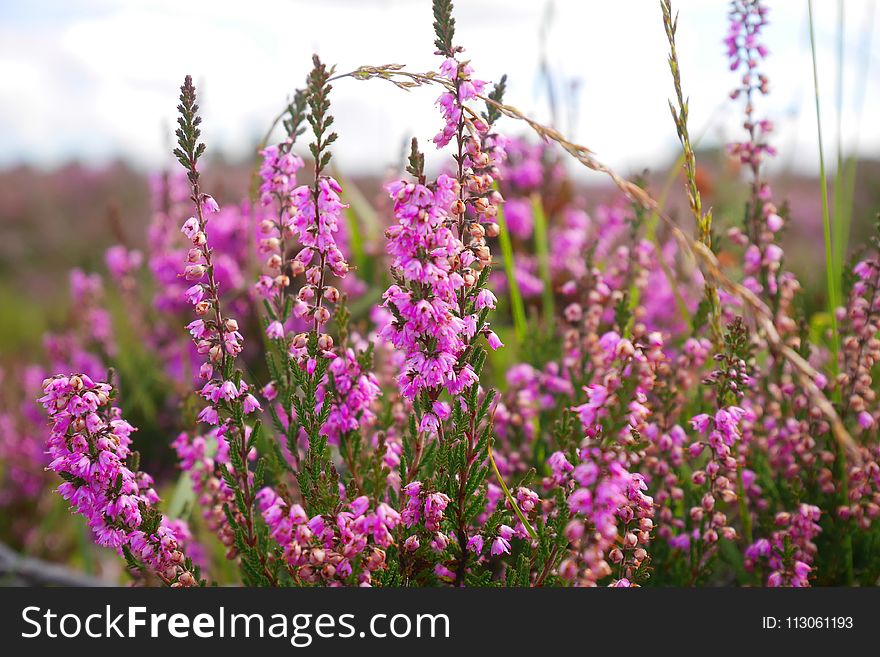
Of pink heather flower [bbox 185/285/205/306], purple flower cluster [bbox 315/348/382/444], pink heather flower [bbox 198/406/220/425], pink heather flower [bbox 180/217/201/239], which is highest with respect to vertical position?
pink heather flower [bbox 180/217/201/239]

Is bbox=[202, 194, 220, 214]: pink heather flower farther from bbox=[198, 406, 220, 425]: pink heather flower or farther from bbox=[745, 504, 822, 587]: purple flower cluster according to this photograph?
bbox=[745, 504, 822, 587]: purple flower cluster

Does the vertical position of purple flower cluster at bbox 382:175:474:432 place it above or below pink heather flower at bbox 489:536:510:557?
above

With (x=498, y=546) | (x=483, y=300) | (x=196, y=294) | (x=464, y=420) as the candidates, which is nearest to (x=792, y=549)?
(x=498, y=546)

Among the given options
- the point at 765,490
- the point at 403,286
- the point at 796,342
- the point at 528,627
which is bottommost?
the point at 528,627

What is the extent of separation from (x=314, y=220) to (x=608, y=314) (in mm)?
2950

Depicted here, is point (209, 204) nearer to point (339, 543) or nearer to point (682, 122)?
point (339, 543)

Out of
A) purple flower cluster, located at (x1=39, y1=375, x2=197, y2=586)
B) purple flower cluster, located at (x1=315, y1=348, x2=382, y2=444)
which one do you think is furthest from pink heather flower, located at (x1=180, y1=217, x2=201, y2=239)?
purple flower cluster, located at (x1=315, y1=348, x2=382, y2=444)

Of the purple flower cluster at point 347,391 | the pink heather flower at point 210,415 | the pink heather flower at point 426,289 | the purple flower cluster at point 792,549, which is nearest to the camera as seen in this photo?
the pink heather flower at point 426,289

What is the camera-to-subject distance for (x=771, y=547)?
9.12ft

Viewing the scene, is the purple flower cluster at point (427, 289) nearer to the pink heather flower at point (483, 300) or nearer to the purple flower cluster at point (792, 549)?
the pink heather flower at point (483, 300)

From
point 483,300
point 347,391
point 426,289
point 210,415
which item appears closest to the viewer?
point 426,289

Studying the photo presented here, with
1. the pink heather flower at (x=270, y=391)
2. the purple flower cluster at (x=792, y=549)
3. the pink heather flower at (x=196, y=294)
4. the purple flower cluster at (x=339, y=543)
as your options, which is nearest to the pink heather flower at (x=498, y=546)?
the purple flower cluster at (x=339, y=543)

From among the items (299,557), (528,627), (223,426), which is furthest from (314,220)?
(528,627)

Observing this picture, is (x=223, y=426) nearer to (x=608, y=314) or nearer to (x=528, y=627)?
(x=528, y=627)
